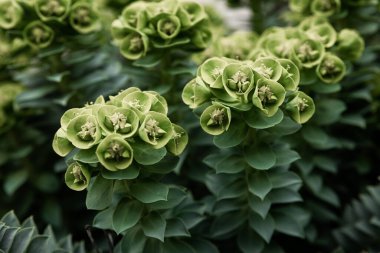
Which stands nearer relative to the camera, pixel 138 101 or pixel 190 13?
pixel 138 101

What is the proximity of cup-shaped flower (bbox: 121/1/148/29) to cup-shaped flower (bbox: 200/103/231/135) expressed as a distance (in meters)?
0.62

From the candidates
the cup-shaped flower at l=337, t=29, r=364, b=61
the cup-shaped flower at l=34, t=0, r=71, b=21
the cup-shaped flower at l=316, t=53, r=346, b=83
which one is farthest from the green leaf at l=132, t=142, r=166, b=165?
the cup-shaped flower at l=337, t=29, r=364, b=61

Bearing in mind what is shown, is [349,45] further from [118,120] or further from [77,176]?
[77,176]

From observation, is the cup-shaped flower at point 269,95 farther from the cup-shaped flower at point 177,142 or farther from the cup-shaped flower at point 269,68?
the cup-shaped flower at point 177,142

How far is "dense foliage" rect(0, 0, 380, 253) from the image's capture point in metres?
1.91

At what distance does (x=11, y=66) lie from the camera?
9.34 ft

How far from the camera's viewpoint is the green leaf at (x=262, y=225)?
88.4 inches

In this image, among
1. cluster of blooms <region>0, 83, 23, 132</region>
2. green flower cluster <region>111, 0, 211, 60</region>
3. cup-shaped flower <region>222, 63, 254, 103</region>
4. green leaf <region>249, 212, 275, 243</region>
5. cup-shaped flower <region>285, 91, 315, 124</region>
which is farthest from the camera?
cluster of blooms <region>0, 83, 23, 132</region>

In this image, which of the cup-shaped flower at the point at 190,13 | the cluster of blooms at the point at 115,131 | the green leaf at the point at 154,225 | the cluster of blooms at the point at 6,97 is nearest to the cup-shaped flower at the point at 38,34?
the cluster of blooms at the point at 6,97

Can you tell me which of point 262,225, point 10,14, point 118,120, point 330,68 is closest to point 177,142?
point 118,120

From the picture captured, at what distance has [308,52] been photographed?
7.75 feet

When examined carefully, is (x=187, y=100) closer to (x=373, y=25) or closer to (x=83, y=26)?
(x=83, y=26)

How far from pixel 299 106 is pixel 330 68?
46 cm

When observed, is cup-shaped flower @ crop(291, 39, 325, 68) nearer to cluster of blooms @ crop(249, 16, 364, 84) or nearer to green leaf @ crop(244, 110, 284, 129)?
cluster of blooms @ crop(249, 16, 364, 84)
